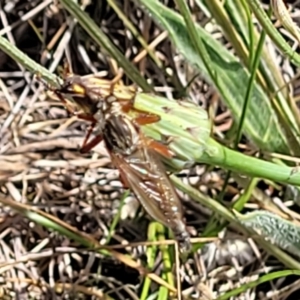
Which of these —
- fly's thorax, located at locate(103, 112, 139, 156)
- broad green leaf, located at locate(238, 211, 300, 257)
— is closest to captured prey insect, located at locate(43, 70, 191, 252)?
fly's thorax, located at locate(103, 112, 139, 156)

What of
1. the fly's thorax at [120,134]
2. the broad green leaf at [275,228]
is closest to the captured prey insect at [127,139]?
the fly's thorax at [120,134]

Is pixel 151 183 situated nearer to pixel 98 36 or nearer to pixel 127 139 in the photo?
pixel 127 139

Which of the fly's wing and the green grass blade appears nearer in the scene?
the fly's wing

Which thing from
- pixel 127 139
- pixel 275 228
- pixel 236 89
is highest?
pixel 127 139

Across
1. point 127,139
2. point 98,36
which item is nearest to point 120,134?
point 127,139

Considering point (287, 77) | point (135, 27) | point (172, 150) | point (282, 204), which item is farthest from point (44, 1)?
point (172, 150)

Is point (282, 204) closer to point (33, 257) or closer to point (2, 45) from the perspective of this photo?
point (33, 257)

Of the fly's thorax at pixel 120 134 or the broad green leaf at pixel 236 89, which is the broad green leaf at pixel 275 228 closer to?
the broad green leaf at pixel 236 89

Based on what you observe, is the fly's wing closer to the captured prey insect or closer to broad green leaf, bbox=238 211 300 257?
the captured prey insect
